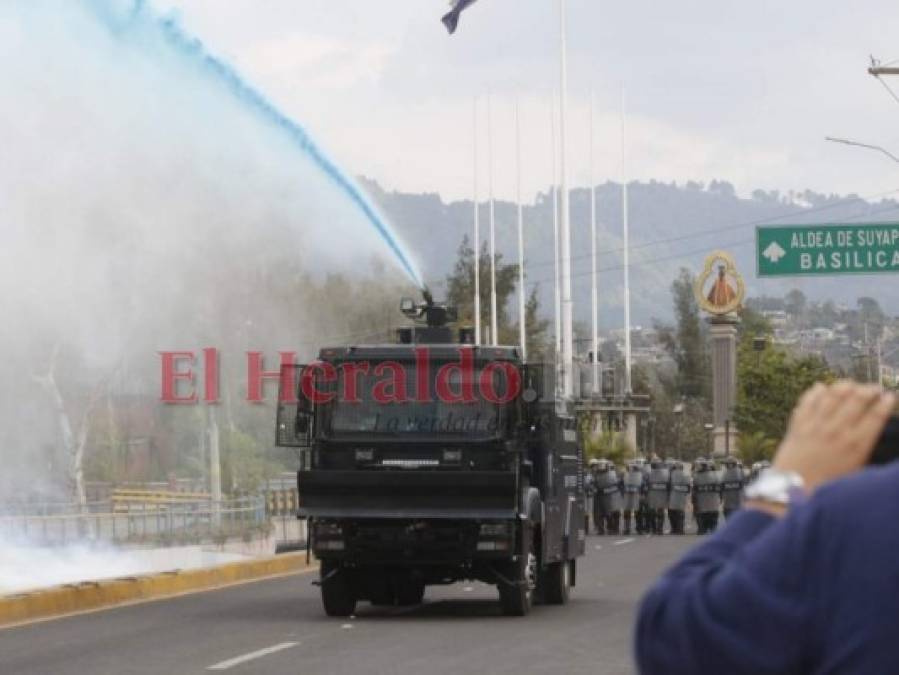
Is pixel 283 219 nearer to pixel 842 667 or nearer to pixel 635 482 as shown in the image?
pixel 635 482

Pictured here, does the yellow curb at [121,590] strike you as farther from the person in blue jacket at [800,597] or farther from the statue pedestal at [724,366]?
the statue pedestal at [724,366]

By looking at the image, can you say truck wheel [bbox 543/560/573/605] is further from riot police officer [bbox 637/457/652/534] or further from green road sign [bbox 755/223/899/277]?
riot police officer [bbox 637/457/652/534]

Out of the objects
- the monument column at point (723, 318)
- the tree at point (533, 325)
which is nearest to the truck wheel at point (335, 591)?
the monument column at point (723, 318)

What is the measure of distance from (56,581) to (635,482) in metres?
21.9

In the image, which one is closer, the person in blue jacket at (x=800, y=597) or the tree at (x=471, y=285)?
the person in blue jacket at (x=800, y=597)

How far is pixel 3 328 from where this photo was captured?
39.8m

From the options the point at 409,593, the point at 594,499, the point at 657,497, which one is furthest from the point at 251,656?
the point at 594,499

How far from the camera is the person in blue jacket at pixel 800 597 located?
2.82 meters

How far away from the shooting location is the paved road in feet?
49.0

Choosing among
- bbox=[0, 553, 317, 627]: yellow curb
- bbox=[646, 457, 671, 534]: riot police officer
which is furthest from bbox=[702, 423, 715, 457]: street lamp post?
bbox=[0, 553, 317, 627]: yellow curb

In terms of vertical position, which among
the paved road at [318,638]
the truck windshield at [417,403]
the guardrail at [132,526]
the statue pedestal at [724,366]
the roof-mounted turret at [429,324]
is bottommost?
the paved road at [318,638]

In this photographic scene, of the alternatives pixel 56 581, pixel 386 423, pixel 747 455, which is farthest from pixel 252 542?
pixel 747 455

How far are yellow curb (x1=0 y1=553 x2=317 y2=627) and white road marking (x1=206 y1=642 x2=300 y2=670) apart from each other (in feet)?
13.3

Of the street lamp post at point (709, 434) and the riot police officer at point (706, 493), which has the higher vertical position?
the street lamp post at point (709, 434)
